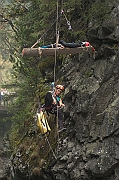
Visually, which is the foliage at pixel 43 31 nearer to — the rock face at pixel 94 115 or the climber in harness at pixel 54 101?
the rock face at pixel 94 115

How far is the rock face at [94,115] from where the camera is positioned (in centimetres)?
807

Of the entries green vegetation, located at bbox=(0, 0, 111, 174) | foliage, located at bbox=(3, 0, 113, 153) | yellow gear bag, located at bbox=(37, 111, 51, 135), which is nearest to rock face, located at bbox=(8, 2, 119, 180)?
green vegetation, located at bbox=(0, 0, 111, 174)

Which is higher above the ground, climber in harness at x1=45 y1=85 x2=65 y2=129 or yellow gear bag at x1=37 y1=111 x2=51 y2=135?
climber in harness at x1=45 y1=85 x2=65 y2=129

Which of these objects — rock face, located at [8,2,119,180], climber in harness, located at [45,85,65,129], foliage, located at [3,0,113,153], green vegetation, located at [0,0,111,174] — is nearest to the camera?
rock face, located at [8,2,119,180]

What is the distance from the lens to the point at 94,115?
8.96 m

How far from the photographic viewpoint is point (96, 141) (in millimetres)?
8430

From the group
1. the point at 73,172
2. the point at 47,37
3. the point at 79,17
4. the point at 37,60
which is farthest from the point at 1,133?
the point at 73,172

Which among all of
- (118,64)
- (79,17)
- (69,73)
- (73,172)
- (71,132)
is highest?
(79,17)

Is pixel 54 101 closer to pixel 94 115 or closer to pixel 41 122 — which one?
pixel 41 122

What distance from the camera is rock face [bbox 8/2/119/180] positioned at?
26.5ft

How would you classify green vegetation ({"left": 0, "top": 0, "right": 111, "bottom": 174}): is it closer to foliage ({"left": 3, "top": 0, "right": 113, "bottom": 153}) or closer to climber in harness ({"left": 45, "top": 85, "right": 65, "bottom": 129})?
foliage ({"left": 3, "top": 0, "right": 113, "bottom": 153})

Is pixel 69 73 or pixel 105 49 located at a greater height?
pixel 105 49

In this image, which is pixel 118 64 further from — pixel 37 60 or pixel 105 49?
pixel 37 60

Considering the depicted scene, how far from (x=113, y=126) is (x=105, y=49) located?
297cm
